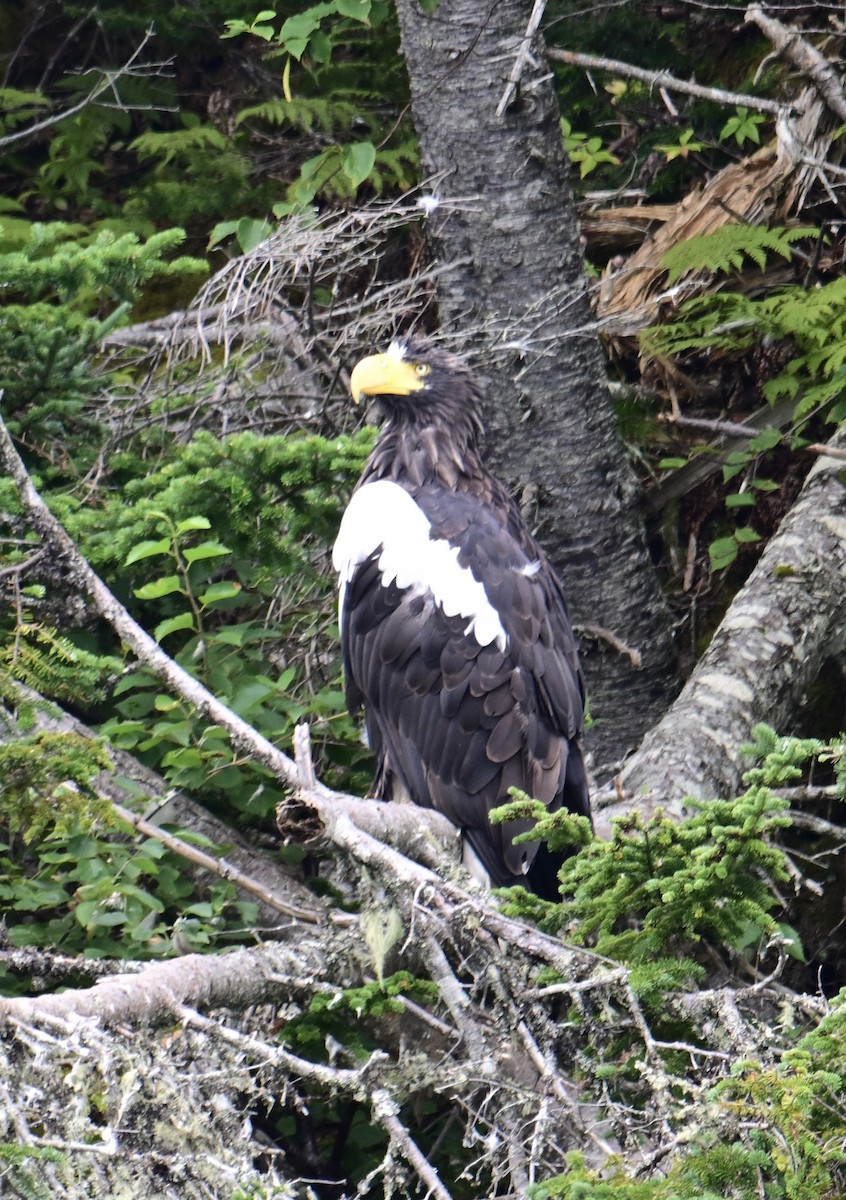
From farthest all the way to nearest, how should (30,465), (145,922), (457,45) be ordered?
(457,45) → (30,465) → (145,922)

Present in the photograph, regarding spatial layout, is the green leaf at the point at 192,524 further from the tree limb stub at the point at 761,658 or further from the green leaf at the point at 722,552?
the green leaf at the point at 722,552

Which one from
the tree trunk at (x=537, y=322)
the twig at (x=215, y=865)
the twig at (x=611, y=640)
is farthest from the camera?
the twig at (x=611, y=640)

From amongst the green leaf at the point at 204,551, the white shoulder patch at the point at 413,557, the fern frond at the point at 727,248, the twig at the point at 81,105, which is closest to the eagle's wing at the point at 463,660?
the white shoulder patch at the point at 413,557

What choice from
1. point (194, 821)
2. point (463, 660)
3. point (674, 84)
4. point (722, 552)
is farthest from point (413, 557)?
point (674, 84)

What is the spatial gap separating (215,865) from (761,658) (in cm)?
168

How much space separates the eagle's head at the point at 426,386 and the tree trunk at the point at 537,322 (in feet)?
0.54

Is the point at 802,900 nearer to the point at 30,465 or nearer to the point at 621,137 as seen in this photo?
the point at 30,465

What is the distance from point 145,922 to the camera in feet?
9.61

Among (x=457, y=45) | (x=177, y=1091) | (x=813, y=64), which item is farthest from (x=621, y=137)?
(x=177, y=1091)

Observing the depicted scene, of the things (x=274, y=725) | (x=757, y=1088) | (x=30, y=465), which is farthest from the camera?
(x=30, y=465)

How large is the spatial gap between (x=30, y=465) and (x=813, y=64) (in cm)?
285

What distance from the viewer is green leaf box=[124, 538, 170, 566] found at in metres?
3.10

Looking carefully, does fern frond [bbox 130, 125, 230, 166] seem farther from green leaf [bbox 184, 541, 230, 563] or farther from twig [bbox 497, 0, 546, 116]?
green leaf [bbox 184, 541, 230, 563]

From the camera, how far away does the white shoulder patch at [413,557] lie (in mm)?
3527
